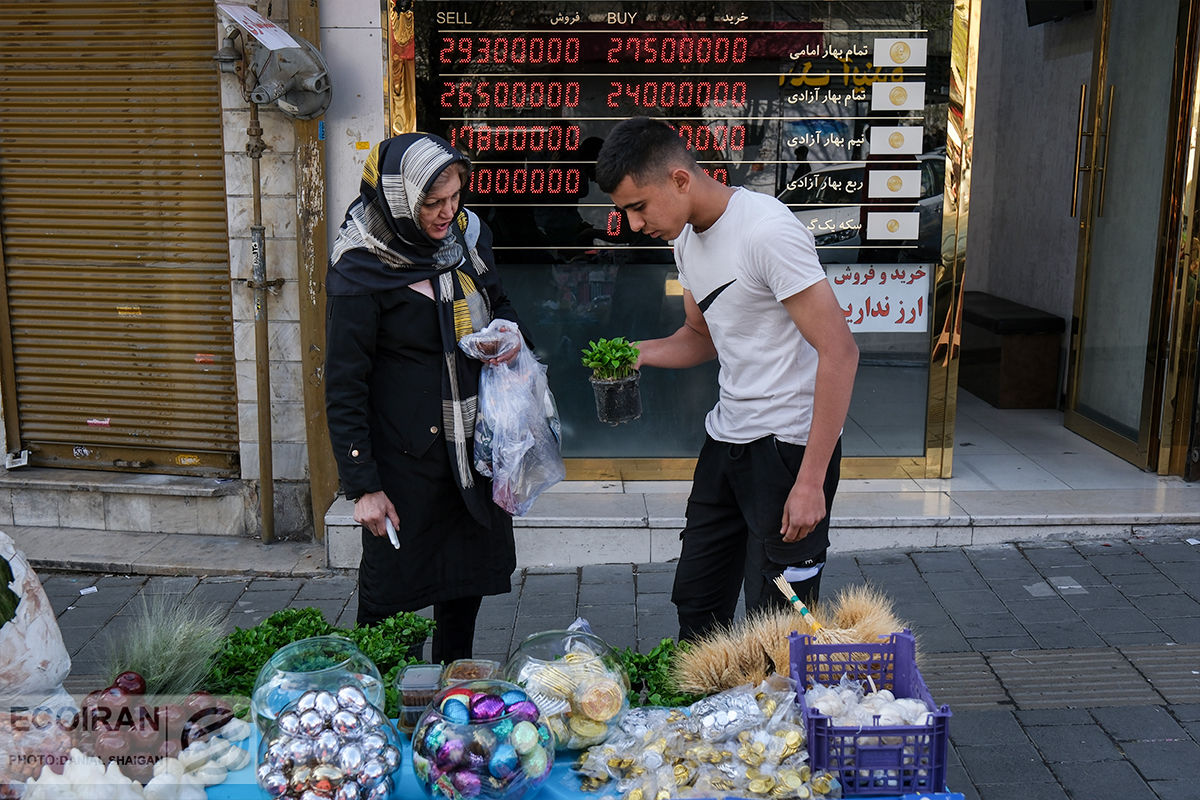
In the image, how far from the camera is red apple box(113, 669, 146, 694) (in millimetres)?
2529

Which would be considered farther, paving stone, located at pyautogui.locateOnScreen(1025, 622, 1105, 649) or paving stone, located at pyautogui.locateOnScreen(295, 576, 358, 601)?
paving stone, located at pyautogui.locateOnScreen(295, 576, 358, 601)

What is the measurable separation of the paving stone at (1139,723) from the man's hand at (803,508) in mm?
1612

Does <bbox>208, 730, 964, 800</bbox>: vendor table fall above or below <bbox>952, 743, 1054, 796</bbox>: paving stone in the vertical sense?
above

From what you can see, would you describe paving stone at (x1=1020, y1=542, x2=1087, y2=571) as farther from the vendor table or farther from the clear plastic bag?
the vendor table

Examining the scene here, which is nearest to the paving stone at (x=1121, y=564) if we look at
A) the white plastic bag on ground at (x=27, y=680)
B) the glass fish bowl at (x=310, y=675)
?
the glass fish bowl at (x=310, y=675)

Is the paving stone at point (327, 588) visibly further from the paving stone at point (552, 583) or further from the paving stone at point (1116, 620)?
the paving stone at point (1116, 620)

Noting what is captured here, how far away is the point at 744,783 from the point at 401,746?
0.77 metres

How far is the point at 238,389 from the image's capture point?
19.7 ft

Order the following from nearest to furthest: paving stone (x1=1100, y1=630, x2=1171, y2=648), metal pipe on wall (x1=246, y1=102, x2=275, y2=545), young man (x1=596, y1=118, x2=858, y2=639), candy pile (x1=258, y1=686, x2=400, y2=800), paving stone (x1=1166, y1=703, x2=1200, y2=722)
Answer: candy pile (x1=258, y1=686, x2=400, y2=800) → young man (x1=596, y1=118, x2=858, y2=639) → paving stone (x1=1166, y1=703, x2=1200, y2=722) → paving stone (x1=1100, y1=630, x2=1171, y2=648) → metal pipe on wall (x1=246, y1=102, x2=275, y2=545)

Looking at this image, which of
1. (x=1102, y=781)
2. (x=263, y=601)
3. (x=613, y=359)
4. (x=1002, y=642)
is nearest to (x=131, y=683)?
(x=613, y=359)

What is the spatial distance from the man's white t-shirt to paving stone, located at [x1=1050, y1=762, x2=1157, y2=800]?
1493 mm

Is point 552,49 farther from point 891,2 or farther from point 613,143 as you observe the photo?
point 613,143

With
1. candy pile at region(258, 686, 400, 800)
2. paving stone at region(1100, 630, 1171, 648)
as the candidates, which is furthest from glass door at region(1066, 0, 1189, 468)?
candy pile at region(258, 686, 400, 800)

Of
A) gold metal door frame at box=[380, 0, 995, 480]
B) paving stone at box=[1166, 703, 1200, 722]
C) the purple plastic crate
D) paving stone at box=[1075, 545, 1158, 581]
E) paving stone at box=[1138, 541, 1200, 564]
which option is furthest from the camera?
gold metal door frame at box=[380, 0, 995, 480]
